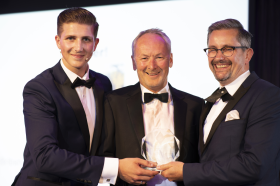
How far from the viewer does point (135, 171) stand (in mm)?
2014

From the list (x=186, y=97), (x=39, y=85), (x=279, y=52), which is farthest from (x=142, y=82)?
(x=279, y=52)

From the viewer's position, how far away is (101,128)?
228 centimetres

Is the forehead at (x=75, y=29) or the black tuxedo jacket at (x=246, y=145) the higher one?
the forehead at (x=75, y=29)

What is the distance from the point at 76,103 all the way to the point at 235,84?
1257mm

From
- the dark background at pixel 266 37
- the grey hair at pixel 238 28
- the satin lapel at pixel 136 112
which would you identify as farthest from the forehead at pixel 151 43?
the dark background at pixel 266 37

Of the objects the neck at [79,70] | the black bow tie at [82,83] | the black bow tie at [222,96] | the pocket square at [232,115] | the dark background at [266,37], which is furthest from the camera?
the dark background at [266,37]

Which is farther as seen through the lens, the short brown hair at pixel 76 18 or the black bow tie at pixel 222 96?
the short brown hair at pixel 76 18

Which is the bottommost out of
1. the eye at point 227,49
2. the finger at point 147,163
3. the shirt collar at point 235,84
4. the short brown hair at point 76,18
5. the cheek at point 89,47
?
the finger at point 147,163

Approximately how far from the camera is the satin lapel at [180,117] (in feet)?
7.57

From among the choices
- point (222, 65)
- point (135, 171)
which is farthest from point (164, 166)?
Answer: point (222, 65)

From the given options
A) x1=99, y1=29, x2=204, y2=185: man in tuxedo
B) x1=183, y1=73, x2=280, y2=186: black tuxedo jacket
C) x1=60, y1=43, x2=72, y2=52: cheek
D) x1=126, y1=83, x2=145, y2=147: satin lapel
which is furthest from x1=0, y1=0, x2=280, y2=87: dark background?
x1=60, y1=43, x2=72, y2=52: cheek

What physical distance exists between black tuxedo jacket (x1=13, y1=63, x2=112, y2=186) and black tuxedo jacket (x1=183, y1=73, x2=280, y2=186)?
2.50 ft

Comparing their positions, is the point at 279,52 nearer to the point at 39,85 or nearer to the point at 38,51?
the point at 39,85

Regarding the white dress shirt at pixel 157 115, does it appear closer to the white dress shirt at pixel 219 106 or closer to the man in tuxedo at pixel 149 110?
the man in tuxedo at pixel 149 110
